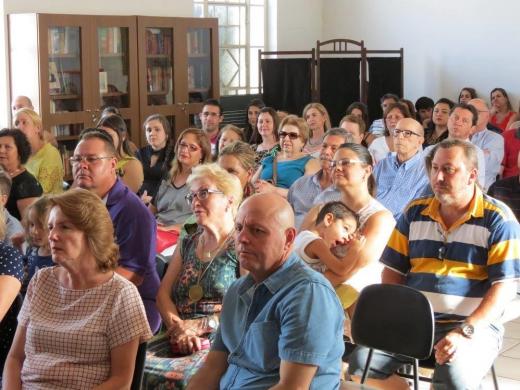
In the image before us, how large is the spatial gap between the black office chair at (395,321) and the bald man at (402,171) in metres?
2.57

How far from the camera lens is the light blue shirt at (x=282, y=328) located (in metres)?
2.59

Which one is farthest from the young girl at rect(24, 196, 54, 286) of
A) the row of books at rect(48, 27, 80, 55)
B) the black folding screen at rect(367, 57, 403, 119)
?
the black folding screen at rect(367, 57, 403, 119)

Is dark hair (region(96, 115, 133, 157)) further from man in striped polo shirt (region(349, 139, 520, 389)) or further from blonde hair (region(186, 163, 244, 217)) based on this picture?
man in striped polo shirt (region(349, 139, 520, 389))

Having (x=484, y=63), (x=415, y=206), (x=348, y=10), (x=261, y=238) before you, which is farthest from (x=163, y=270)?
(x=348, y=10)

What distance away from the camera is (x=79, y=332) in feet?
9.78

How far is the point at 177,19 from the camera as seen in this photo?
988 centimetres

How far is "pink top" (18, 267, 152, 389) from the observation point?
2.97 metres

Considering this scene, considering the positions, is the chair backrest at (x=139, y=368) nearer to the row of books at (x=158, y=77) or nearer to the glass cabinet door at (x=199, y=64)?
the row of books at (x=158, y=77)

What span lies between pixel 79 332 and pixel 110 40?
668 cm

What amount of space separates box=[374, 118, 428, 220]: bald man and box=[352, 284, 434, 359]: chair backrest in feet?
8.42

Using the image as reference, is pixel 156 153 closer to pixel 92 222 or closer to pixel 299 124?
pixel 299 124

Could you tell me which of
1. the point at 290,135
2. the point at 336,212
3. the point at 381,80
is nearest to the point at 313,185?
the point at 290,135

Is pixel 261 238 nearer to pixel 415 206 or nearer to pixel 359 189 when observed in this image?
pixel 415 206

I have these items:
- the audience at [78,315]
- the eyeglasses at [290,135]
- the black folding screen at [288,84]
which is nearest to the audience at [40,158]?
the eyeglasses at [290,135]
